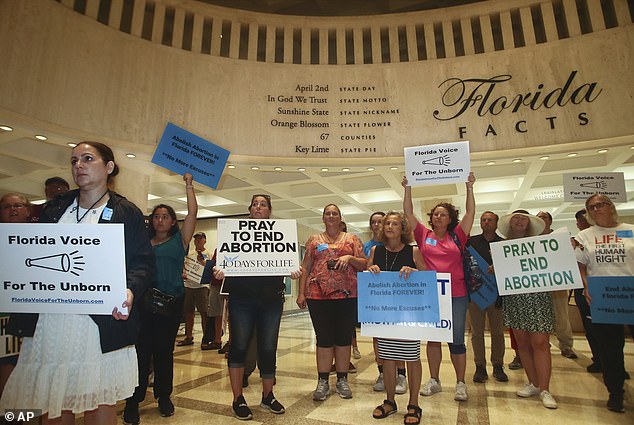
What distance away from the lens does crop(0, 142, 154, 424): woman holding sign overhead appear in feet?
4.21

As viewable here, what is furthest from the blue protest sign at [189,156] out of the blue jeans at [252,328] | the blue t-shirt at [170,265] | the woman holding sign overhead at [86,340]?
the woman holding sign overhead at [86,340]

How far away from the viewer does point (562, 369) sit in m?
3.79

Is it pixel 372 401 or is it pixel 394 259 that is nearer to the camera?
pixel 394 259

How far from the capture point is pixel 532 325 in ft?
8.80

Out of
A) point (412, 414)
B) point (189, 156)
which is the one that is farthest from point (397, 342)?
point (189, 156)

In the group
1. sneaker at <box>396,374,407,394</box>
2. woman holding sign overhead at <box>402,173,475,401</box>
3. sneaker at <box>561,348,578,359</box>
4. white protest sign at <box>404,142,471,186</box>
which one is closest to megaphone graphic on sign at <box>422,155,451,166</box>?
white protest sign at <box>404,142,471,186</box>

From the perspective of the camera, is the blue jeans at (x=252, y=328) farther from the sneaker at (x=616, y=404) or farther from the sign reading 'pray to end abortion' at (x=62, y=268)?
the sneaker at (x=616, y=404)

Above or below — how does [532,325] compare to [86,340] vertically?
below

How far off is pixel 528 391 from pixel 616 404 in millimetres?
544

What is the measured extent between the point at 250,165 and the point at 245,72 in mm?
1498

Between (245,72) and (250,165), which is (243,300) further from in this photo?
(245,72)

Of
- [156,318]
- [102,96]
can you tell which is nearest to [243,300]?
[156,318]

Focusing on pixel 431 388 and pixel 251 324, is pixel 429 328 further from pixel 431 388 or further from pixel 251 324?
pixel 251 324

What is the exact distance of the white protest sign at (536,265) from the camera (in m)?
2.51
